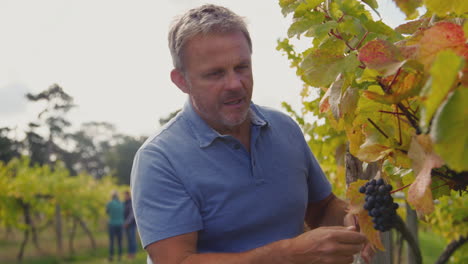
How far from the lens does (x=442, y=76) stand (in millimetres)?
584

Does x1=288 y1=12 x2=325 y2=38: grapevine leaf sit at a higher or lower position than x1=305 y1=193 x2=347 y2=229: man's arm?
higher

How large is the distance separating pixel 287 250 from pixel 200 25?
3.15 feet

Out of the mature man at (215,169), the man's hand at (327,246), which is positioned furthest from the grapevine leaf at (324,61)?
the mature man at (215,169)

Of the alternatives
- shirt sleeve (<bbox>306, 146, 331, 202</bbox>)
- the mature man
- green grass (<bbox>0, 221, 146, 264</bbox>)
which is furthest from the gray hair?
green grass (<bbox>0, 221, 146, 264</bbox>)

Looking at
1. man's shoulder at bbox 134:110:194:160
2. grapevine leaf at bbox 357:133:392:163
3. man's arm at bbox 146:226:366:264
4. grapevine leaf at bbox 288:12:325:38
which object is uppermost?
grapevine leaf at bbox 288:12:325:38

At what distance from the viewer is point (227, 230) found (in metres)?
1.91

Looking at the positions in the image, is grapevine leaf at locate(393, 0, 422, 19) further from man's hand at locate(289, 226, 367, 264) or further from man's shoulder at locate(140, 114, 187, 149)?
man's shoulder at locate(140, 114, 187, 149)

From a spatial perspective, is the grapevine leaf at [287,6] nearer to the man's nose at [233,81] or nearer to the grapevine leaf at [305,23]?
the grapevine leaf at [305,23]

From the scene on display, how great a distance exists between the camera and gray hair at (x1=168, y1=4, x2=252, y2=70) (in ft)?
6.22

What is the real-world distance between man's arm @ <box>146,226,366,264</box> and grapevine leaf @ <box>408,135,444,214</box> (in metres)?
0.59

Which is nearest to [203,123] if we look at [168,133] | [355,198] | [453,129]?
[168,133]

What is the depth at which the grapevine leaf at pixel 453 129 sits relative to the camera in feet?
1.90

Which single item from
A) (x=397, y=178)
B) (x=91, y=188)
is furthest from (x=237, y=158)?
(x=91, y=188)

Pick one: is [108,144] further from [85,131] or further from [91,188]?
[91,188]
